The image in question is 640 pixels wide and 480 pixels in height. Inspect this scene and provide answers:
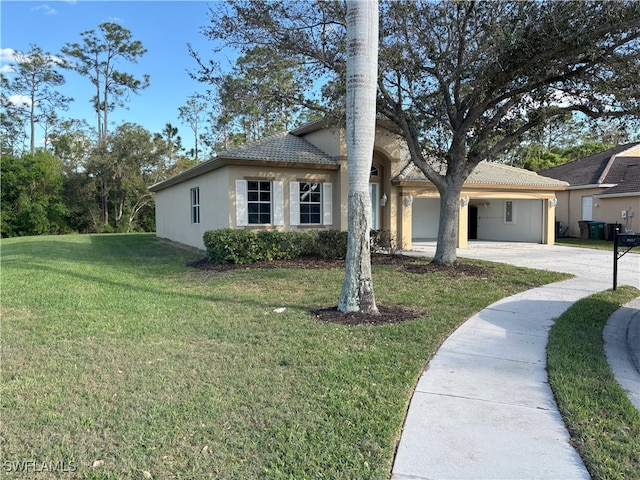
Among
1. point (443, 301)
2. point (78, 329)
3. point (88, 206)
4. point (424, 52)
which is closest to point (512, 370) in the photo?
point (443, 301)

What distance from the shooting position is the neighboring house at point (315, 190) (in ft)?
44.6

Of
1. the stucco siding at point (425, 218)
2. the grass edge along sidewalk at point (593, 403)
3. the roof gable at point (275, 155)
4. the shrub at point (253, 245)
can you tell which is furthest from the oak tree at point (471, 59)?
the stucco siding at point (425, 218)

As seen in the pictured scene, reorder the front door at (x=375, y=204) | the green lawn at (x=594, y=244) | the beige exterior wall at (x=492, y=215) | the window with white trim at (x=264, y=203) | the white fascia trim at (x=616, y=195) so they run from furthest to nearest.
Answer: the white fascia trim at (x=616, y=195), the green lawn at (x=594, y=244), the beige exterior wall at (x=492, y=215), the front door at (x=375, y=204), the window with white trim at (x=264, y=203)

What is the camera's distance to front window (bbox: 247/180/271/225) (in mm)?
13734

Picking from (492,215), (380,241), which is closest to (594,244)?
(492,215)

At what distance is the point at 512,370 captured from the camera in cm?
440

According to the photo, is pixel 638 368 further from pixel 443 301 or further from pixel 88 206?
pixel 88 206

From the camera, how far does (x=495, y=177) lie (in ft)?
60.3

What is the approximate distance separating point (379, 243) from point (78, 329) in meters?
9.94

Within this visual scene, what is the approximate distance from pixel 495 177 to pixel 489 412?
16.7 meters

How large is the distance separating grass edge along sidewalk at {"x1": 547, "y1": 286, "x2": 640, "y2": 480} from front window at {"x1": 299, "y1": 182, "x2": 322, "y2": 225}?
378 inches

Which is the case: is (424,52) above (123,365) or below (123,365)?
above

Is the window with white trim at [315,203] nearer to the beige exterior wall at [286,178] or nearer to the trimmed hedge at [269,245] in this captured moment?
the beige exterior wall at [286,178]

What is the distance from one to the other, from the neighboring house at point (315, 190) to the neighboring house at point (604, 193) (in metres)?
4.98
